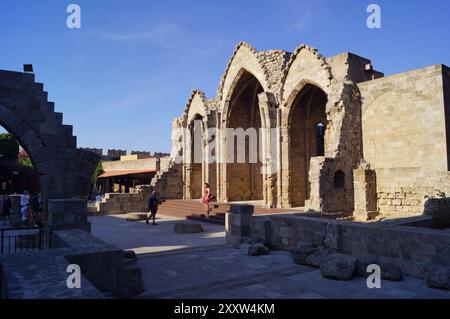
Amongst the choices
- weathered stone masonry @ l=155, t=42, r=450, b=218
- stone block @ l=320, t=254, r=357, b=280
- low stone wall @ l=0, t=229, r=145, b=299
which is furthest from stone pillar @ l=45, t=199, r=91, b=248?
weathered stone masonry @ l=155, t=42, r=450, b=218

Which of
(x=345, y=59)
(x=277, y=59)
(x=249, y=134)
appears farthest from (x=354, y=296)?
(x=249, y=134)

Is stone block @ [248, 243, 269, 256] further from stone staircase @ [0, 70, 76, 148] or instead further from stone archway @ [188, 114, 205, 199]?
stone archway @ [188, 114, 205, 199]

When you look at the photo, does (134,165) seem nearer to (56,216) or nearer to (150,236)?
(150,236)

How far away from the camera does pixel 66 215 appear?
7.22 meters

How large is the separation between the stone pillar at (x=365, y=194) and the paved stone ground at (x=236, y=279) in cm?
730

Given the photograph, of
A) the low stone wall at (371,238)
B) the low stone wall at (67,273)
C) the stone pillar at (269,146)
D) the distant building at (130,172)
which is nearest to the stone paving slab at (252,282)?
the low stone wall at (371,238)

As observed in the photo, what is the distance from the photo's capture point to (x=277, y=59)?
18.0 m

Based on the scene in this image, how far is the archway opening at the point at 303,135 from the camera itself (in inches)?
703

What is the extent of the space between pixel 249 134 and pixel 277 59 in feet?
17.1

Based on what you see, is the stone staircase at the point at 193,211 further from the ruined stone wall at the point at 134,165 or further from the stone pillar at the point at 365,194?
the ruined stone wall at the point at 134,165

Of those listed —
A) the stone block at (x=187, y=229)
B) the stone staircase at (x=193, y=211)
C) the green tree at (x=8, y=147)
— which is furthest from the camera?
the green tree at (x=8, y=147)
